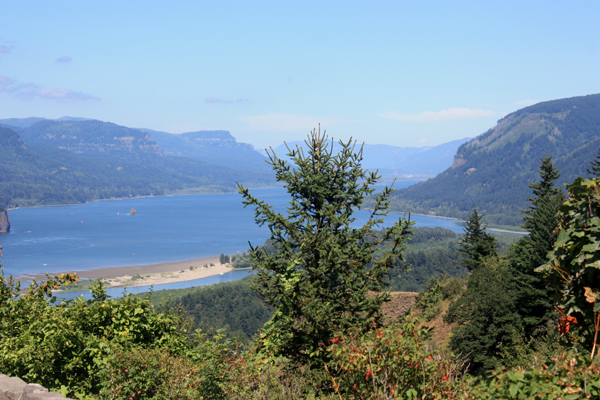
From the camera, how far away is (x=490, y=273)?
2877 centimetres

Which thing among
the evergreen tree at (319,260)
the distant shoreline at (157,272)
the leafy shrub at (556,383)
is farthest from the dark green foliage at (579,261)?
the distant shoreline at (157,272)

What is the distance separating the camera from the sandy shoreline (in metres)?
98.3

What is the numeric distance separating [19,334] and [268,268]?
5.48 m

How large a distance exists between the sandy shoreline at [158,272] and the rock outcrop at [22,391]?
9449 cm

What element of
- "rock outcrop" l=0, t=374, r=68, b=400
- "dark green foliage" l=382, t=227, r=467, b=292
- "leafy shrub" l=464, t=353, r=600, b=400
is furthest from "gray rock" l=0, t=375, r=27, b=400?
"dark green foliage" l=382, t=227, r=467, b=292

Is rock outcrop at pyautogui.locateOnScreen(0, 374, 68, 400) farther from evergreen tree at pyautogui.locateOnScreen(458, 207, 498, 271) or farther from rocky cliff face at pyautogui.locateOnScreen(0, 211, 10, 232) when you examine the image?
rocky cliff face at pyautogui.locateOnScreen(0, 211, 10, 232)

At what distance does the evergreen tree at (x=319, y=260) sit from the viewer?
927 cm

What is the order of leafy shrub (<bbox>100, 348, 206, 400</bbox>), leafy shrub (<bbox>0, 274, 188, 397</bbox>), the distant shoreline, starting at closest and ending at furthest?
leafy shrub (<bbox>100, 348, 206, 400</bbox>)
leafy shrub (<bbox>0, 274, 188, 397</bbox>)
the distant shoreline

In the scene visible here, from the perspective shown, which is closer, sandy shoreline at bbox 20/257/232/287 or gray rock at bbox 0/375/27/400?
gray rock at bbox 0/375/27/400

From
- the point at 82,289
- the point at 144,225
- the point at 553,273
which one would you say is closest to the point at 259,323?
the point at 82,289

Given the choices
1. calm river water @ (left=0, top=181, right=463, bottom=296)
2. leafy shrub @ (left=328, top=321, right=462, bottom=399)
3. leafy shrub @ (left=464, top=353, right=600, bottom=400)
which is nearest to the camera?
leafy shrub @ (left=464, top=353, right=600, bottom=400)

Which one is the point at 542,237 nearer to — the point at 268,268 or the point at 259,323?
the point at 268,268

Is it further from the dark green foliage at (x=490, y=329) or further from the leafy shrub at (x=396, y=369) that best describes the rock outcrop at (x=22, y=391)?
the dark green foliage at (x=490, y=329)

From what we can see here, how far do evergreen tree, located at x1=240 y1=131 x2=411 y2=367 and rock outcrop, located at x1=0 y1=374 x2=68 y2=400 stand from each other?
448 centimetres
